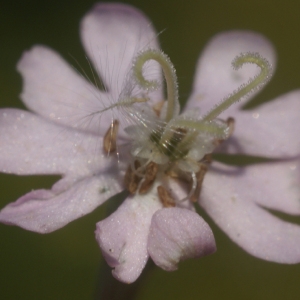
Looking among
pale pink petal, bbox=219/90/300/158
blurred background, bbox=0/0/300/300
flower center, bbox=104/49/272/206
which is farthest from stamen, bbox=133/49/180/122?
blurred background, bbox=0/0/300/300

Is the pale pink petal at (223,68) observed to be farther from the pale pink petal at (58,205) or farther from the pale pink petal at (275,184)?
the pale pink petal at (58,205)

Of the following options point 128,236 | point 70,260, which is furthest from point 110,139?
point 70,260

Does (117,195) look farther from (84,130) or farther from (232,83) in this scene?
(232,83)

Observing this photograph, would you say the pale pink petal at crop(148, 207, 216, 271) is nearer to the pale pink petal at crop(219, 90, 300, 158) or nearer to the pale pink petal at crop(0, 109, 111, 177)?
the pale pink petal at crop(0, 109, 111, 177)

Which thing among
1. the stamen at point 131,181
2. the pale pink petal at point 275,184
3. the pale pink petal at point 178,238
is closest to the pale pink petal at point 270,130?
the pale pink petal at point 275,184

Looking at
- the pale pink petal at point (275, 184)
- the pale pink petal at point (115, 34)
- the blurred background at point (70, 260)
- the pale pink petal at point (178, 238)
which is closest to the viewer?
the pale pink petal at point (178, 238)
